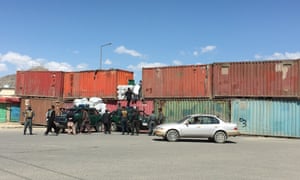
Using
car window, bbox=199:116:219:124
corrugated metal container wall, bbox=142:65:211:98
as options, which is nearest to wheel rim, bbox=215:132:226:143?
car window, bbox=199:116:219:124

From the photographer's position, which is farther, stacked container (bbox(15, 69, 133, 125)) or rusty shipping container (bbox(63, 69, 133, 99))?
stacked container (bbox(15, 69, 133, 125))

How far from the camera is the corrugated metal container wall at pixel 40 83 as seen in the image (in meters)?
36.3

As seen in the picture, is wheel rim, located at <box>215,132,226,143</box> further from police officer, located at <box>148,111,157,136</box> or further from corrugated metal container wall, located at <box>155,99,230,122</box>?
corrugated metal container wall, located at <box>155,99,230,122</box>

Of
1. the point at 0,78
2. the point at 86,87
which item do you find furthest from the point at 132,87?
the point at 0,78

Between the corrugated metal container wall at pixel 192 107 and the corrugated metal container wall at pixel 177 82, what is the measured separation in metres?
0.53

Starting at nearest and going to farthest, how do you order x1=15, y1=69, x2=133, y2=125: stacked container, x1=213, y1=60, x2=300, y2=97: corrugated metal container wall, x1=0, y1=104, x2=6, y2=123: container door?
x1=213, y1=60, x2=300, y2=97: corrugated metal container wall < x1=15, y1=69, x2=133, y2=125: stacked container < x1=0, y1=104, x2=6, y2=123: container door

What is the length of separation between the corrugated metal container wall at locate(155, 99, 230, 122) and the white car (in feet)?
24.2

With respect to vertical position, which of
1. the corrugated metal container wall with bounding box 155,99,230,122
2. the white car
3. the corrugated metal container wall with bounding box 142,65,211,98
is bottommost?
Result: the white car

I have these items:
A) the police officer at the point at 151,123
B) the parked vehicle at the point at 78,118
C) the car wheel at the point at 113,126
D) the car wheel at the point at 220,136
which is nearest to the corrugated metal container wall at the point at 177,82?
the car wheel at the point at 113,126

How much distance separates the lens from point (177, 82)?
97.5 feet

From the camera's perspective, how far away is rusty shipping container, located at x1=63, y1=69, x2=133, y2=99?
3350 cm

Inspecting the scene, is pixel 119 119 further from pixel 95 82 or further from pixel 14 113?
pixel 14 113

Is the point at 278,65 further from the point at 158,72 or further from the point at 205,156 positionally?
the point at 205,156

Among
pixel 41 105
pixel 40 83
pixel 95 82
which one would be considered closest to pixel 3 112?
pixel 40 83
